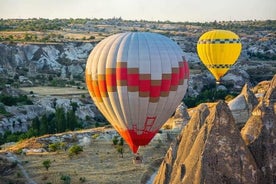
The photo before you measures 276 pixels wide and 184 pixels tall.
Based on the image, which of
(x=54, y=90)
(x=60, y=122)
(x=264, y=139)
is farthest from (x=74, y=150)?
(x=54, y=90)

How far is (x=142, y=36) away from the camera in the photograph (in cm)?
2372

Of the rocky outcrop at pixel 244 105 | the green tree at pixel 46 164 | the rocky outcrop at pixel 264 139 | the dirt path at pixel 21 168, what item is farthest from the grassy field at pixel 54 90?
the rocky outcrop at pixel 264 139

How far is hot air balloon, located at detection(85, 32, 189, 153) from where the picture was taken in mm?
23109

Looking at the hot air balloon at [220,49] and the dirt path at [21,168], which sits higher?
the hot air balloon at [220,49]

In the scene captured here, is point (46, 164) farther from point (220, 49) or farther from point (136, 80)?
point (220, 49)

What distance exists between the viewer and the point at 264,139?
17.1m

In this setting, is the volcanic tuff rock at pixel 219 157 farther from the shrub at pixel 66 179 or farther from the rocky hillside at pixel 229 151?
the shrub at pixel 66 179

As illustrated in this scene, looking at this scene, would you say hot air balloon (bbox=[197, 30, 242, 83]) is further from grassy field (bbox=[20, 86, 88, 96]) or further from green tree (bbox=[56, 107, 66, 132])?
grassy field (bbox=[20, 86, 88, 96])

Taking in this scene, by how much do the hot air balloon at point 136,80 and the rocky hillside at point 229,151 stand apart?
19.0 feet

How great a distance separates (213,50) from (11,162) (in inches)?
994

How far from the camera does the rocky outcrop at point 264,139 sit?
16734 mm

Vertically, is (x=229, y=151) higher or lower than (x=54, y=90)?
higher

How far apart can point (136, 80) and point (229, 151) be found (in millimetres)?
7793

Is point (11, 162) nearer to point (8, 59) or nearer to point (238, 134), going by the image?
point (238, 134)
